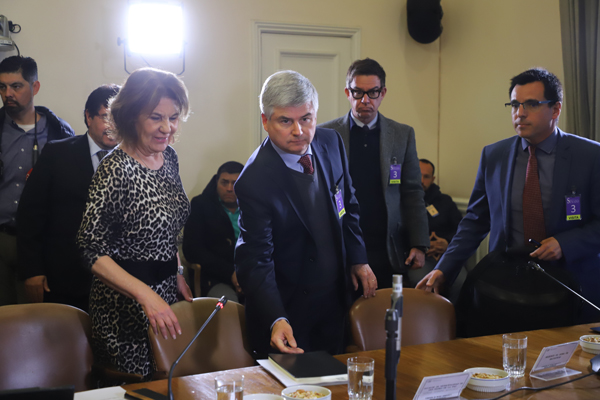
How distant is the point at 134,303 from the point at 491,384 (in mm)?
1145

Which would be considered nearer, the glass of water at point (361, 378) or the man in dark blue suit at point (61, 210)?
the glass of water at point (361, 378)

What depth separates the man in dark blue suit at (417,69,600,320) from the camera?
2273 mm

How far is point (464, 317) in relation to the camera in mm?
2352

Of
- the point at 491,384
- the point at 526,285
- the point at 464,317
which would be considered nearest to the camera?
the point at 491,384

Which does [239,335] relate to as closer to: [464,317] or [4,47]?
[464,317]

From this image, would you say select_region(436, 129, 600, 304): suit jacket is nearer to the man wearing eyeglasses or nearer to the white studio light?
the man wearing eyeglasses

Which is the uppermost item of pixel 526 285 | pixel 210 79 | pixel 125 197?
pixel 210 79

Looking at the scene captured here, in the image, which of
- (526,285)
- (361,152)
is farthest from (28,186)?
(526,285)

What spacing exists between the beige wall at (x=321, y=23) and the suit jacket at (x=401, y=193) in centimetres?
169

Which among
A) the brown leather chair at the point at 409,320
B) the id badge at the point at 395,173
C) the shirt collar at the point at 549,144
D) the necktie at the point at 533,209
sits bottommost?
the brown leather chair at the point at 409,320

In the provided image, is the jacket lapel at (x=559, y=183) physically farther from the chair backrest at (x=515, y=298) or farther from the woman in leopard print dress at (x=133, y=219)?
the woman in leopard print dress at (x=133, y=219)

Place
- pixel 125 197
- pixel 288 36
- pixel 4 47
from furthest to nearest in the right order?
pixel 288 36 → pixel 4 47 → pixel 125 197

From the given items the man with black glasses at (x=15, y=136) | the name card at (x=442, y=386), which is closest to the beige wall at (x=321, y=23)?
the man with black glasses at (x=15, y=136)

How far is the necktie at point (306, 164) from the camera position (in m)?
1.97
